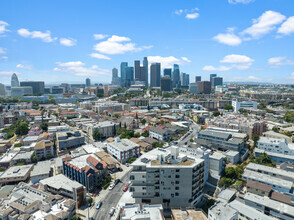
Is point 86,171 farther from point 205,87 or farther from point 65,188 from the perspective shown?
point 205,87

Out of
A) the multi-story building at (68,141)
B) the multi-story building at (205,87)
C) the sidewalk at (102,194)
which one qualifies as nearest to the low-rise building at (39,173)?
the multi-story building at (68,141)

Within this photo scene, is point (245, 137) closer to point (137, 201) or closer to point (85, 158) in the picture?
point (137, 201)

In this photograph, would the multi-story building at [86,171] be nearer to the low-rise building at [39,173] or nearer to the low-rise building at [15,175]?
the low-rise building at [39,173]

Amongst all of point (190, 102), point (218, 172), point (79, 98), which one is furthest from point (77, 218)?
point (79, 98)

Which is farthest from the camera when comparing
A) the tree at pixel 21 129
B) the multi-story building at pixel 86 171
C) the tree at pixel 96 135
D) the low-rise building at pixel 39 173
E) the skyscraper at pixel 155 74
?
the skyscraper at pixel 155 74

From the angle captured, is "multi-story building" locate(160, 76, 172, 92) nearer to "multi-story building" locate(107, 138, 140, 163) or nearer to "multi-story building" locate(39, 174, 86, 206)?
"multi-story building" locate(107, 138, 140, 163)

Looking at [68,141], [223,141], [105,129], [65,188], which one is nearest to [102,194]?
[65,188]
